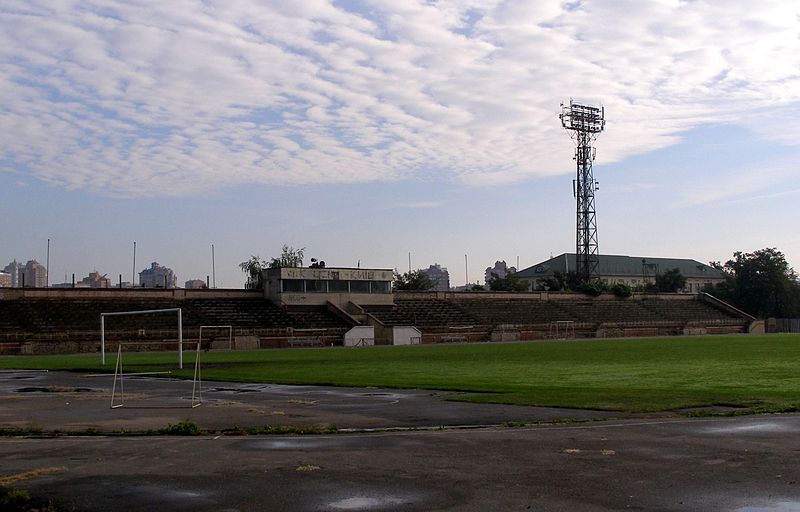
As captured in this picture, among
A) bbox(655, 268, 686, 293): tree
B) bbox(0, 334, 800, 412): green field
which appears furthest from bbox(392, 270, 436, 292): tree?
bbox(0, 334, 800, 412): green field

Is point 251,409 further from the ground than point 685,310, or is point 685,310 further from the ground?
point 685,310

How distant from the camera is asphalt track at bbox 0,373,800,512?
9.48m

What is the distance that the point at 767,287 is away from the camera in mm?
129625

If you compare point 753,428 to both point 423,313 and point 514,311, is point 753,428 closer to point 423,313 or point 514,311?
point 423,313

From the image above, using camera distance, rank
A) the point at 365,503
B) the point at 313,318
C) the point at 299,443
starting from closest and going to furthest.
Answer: the point at 365,503
the point at 299,443
the point at 313,318

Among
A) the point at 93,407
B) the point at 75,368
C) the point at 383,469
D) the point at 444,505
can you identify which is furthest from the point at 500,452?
the point at 75,368

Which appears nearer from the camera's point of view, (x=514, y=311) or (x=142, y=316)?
(x=142, y=316)

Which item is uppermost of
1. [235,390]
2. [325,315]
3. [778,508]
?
[325,315]

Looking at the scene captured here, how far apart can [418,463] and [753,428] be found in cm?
660

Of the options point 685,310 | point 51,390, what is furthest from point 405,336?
point 51,390

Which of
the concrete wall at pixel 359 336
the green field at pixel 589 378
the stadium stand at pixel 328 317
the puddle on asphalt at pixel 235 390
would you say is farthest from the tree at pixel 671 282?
the puddle on asphalt at pixel 235 390

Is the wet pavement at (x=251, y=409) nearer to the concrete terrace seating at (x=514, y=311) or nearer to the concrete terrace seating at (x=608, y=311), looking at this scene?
the concrete terrace seating at (x=514, y=311)

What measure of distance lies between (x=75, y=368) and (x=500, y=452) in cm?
3166

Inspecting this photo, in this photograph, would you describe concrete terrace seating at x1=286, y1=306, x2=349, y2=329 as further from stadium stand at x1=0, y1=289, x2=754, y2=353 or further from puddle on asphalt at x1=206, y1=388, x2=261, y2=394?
puddle on asphalt at x1=206, y1=388, x2=261, y2=394
